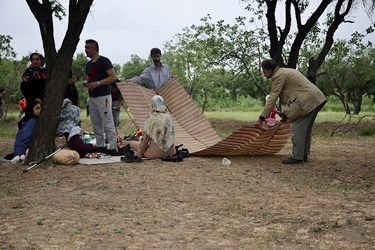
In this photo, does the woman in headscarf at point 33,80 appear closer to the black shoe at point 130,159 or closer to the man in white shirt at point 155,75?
the black shoe at point 130,159

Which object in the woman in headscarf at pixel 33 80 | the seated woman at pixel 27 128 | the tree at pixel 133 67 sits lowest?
the seated woman at pixel 27 128

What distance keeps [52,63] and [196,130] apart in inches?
120

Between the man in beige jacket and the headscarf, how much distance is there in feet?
3.99

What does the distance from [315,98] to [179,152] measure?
80.4 inches

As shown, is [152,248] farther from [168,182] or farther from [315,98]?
[315,98]

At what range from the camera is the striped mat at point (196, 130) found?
7113 mm

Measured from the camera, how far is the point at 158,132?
7.07 m

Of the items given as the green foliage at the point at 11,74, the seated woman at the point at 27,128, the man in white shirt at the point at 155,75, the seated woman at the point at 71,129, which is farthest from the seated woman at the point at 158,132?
the green foliage at the point at 11,74

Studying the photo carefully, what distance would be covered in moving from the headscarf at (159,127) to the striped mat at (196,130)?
60 cm

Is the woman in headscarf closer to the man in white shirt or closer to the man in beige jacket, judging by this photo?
the man in white shirt

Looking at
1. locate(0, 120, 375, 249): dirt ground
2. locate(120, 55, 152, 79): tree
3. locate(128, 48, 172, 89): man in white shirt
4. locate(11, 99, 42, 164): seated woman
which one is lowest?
locate(0, 120, 375, 249): dirt ground

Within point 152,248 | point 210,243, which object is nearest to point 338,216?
point 210,243

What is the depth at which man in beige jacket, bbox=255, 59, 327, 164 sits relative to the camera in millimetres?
6820

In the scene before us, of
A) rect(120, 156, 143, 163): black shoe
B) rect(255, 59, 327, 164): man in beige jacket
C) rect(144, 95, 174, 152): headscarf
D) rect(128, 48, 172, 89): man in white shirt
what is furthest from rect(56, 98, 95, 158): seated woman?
rect(255, 59, 327, 164): man in beige jacket
